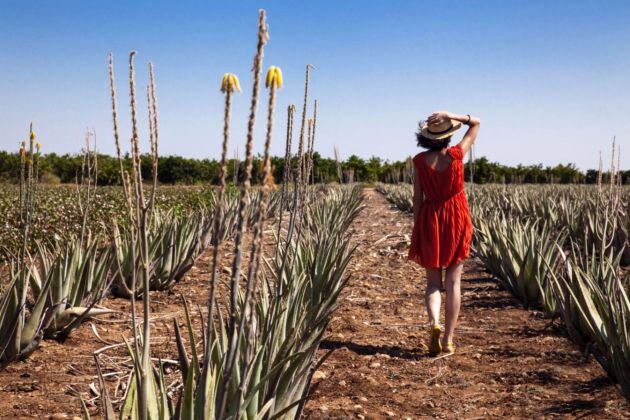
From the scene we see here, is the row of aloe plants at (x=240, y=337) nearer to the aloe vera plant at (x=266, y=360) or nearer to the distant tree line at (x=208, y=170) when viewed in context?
the aloe vera plant at (x=266, y=360)

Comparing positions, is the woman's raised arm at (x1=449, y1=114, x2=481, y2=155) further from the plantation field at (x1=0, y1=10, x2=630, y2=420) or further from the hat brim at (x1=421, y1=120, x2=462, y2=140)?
the plantation field at (x1=0, y1=10, x2=630, y2=420)

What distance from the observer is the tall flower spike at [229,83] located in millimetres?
1166

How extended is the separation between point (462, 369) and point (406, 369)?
0.33 meters

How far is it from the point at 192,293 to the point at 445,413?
294cm

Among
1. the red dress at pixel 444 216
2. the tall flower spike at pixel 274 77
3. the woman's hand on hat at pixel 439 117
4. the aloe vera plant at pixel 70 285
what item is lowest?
the aloe vera plant at pixel 70 285

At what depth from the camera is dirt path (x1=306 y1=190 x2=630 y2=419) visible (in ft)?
9.31

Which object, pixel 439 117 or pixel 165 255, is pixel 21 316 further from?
pixel 439 117

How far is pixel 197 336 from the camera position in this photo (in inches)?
149

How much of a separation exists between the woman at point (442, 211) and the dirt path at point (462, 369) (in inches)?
12.1

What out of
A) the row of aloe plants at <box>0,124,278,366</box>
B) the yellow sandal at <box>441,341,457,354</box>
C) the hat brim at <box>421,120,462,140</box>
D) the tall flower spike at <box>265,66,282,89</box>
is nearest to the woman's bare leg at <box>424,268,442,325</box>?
the yellow sandal at <box>441,341,457,354</box>

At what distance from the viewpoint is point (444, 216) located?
3637 millimetres

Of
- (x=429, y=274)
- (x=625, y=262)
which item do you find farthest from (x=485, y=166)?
(x=429, y=274)

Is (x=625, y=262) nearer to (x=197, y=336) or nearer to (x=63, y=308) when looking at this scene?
(x=197, y=336)

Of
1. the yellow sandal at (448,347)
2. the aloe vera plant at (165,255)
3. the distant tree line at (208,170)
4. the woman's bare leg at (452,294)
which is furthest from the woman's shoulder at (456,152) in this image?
the distant tree line at (208,170)
